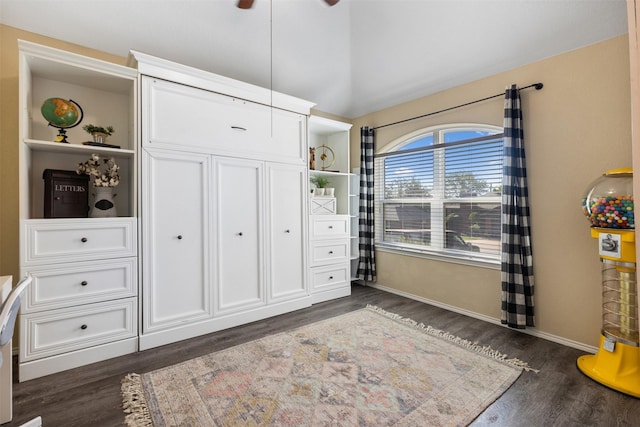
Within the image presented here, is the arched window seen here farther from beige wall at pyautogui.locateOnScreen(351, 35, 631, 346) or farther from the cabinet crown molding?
the cabinet crown molding

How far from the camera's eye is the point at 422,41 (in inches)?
115

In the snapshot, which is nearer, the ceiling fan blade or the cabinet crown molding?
the ceiling fan blade

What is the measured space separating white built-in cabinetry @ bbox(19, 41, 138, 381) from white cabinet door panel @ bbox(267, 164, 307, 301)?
4.13ft

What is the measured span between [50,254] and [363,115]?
3896 mm

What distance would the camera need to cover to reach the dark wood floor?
1633 millimetres

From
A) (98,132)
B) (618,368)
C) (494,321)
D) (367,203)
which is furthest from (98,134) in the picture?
(618,368)

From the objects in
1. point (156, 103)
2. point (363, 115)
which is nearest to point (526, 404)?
point (156, 103)

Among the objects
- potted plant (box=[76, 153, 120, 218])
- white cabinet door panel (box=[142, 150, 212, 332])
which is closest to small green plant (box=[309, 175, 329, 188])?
white cabinet door panel (box=[142, 150, 212, 332])

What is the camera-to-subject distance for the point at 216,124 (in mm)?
2723

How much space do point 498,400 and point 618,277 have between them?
128 cm

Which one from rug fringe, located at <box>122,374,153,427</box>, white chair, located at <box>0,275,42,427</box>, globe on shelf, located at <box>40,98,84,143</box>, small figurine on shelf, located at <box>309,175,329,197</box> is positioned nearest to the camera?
white chair, located at <box>0,275,42,427</box>

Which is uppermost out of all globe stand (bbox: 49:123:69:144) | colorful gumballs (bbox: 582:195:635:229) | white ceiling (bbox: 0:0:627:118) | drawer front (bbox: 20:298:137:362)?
white ceiling (bbox: 0:0:627:118)

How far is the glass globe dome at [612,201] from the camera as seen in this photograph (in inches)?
74.5

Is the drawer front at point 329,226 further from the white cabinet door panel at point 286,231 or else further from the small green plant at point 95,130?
the small green plant at point 95,130
